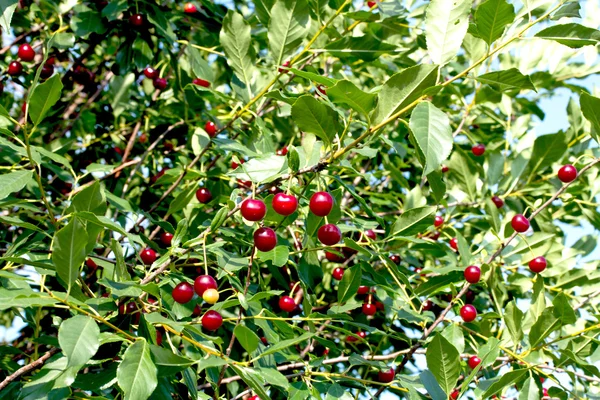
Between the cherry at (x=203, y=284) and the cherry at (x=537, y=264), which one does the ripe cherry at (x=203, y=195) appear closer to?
the cherry at (x=203, y=284)

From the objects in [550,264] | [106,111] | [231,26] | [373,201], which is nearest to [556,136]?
[550,264]

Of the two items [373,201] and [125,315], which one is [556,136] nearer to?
[373,201]

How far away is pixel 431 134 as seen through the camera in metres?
1.25

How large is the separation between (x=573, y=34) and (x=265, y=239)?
864 mm

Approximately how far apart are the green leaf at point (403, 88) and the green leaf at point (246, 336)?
0.56 meters

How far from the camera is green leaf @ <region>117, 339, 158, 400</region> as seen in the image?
48.5 inches

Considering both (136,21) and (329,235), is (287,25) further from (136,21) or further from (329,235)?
(136,21)

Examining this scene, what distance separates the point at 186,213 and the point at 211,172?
0.26 meters

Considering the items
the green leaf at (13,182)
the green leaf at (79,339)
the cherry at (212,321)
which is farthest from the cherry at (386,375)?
the green leaf at (13,182)

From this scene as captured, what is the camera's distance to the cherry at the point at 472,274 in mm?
2057

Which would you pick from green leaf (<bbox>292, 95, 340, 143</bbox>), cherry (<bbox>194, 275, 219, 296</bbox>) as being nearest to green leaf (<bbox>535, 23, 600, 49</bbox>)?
green leaf (<bbox>292, 95, 340, 143</bbox>)

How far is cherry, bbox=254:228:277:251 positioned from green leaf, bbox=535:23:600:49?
2.59 ft

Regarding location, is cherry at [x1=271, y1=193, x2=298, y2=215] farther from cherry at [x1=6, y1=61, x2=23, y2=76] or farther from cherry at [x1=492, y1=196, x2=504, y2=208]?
cherry at [x1=6, y1=61, x2=23, y2=76]

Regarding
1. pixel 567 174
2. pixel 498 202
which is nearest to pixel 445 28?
pixel 567 174
